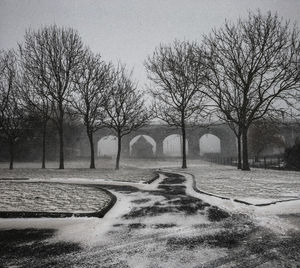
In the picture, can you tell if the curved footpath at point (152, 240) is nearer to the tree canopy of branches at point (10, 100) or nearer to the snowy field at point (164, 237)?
the snowy field at point (164, 237)

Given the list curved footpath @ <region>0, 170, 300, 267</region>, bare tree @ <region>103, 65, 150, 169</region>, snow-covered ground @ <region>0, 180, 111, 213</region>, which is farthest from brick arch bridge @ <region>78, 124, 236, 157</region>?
curved footpath @ <region>0, 170, 300, 267</region>

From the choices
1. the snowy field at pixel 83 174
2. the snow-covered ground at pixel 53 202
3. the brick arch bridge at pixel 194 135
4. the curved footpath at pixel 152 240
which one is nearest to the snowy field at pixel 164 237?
the curved footpath at pixel 152 240

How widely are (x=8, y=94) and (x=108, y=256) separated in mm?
22579

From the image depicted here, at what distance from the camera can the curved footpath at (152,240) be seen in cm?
308

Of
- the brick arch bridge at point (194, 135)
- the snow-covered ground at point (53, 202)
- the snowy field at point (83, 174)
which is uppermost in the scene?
the brick arch bridge at point (194, 135)

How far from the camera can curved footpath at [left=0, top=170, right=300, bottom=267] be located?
308 cm

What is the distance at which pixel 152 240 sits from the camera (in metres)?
3.81

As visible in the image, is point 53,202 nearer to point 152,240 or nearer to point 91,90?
point 152,240

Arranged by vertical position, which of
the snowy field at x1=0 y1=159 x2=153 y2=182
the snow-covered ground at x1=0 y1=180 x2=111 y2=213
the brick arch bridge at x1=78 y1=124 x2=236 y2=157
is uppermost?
the brick arch bridge at x1=78 y1=124 x2=236 y2=157

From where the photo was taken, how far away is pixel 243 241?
3.70 meters

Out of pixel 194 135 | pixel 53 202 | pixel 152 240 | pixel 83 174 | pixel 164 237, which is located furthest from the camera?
pixel 194 135

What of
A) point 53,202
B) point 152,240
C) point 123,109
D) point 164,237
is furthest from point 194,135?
point 152,240

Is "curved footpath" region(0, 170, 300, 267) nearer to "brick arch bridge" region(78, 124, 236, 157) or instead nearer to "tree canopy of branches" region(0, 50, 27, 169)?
"tree canopy of branches" region(0, 50, 27, 169)

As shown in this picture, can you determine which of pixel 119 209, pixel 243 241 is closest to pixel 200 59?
pixel 119 209
